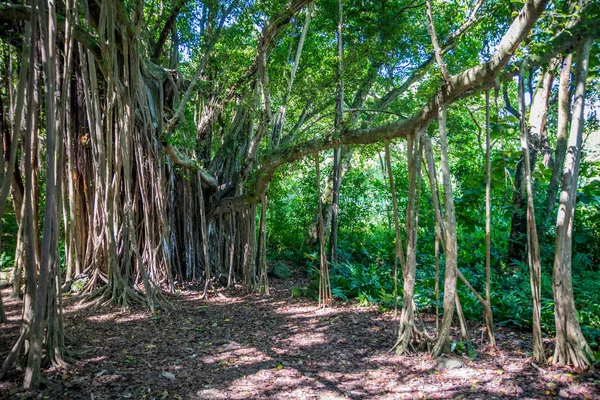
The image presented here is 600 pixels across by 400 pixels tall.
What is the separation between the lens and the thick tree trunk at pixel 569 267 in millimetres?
2561

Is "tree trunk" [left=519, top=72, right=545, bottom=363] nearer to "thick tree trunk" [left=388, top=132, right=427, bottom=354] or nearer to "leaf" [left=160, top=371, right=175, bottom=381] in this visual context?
"thick tree trunk" [left=388, top=132, right=427, bottom=354]

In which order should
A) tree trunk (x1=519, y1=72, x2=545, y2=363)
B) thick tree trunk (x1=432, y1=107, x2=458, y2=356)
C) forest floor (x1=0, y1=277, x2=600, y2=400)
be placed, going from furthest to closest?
thick tree trunk (x1=432, y1=107, x2=458, y2=356) < tree trunk (x1=519, y1=72, x2=545, y2=363) < forest floor (x1=0, y1=277, x2=600, y2=400)

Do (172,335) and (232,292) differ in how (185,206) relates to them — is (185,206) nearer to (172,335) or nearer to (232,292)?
(232,292)

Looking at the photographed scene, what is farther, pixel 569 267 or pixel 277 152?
pixel 277 152

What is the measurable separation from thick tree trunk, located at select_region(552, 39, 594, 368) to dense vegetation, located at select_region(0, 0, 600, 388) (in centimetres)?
1

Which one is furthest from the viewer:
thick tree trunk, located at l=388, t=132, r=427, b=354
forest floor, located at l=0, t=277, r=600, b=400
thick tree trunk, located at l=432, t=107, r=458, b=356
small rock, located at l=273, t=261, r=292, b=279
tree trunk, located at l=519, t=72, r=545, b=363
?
small rock, located at l=273, t=261, r=292, b=279

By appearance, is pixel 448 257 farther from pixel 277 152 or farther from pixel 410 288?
pixel 277 152

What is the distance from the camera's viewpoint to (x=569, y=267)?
102 inches

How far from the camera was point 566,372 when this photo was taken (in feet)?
8.29

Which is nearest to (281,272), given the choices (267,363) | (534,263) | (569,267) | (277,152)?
(277,152)

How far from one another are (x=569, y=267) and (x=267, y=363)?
211 cm

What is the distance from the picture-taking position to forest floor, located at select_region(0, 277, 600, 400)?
7.86 ft

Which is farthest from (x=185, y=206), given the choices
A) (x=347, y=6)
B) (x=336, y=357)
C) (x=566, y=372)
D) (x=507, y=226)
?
(x=507, y=226)

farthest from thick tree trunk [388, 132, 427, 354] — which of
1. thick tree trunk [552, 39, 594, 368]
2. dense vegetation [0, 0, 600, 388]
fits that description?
thick tree trunk [552, 39, 594, 368]
